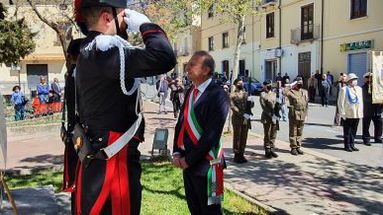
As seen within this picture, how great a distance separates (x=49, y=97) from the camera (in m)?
21.6

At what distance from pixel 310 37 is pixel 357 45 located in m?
5.16

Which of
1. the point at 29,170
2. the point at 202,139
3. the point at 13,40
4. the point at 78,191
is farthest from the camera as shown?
the point at 13,40

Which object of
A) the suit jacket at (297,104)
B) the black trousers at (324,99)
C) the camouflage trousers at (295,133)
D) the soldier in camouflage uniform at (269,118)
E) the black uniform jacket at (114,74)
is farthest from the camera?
the black trousers at (324,99)

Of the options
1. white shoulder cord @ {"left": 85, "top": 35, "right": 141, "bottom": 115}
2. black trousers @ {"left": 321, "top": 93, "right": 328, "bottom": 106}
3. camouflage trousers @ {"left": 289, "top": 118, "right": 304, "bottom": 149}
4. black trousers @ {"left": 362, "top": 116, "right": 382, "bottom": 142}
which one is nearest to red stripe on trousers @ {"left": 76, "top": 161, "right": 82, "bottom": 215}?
white shoulder cord @ {"left": 85, "top": 35, "right": 141, "bottom": 115}

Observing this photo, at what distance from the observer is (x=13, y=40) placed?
25.0 m

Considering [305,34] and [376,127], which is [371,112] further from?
[305,34]

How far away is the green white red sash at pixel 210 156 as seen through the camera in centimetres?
430

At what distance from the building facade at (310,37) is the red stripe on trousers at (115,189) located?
20458 mm

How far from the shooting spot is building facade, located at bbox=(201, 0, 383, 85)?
27.2m

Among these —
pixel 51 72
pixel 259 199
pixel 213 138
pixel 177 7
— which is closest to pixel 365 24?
pixel 177 7

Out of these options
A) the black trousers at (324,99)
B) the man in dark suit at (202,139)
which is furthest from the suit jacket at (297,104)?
the black trousers at (324,99)

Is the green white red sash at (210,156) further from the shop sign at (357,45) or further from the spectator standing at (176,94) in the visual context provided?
the shop sign at (357,45)

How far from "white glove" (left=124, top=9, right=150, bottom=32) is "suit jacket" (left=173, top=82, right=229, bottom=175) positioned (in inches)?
74.2

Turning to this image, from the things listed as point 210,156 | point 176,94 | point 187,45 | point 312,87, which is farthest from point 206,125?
point 187,45
